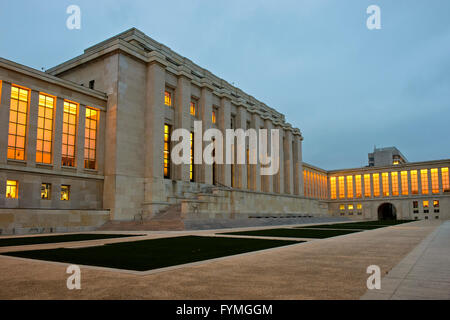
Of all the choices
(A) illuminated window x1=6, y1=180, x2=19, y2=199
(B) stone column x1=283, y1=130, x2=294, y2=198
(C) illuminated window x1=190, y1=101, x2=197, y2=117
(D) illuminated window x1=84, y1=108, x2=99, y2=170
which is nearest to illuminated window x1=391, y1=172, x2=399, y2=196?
(B) stone column x1=283, y1=130, x2=294, y2=198

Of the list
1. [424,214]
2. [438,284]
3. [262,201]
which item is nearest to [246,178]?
[262,201]

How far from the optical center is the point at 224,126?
4969cm

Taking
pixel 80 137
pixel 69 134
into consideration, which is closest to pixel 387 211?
pixel 80 137

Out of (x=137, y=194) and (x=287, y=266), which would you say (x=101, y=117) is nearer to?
(x=137, y=194)

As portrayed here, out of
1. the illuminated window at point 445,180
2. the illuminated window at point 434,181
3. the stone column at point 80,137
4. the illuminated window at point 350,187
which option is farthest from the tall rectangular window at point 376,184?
the stone column at point 80,137

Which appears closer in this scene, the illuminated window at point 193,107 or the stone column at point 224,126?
the illuminated window at point 193,107

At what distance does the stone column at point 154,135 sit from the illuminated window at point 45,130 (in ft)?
31.6

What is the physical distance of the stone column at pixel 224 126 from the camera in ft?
160

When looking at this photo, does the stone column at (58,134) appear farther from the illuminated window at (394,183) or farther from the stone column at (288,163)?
the illuminated window at (394,183)

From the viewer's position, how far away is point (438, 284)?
6.22 metres

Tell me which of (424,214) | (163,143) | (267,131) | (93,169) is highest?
(267,131)

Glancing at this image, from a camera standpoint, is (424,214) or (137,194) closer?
(137,194)

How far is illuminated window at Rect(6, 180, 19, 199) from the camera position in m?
27.1
